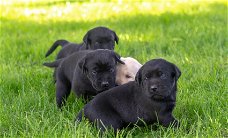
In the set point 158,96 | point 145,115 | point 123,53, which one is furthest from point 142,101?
point 123,53

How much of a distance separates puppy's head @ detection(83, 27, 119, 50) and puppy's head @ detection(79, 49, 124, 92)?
1327mm

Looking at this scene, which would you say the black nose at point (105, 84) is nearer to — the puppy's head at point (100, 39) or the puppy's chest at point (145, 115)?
the puppy's chest at point (145, 115)

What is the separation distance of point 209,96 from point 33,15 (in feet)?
27.1

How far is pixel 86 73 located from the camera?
617 cm

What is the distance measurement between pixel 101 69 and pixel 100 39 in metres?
1.48

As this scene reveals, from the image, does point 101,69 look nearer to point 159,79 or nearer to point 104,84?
point 104,84

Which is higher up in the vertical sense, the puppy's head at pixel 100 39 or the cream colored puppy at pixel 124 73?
the puppy's head at pixel 100 39

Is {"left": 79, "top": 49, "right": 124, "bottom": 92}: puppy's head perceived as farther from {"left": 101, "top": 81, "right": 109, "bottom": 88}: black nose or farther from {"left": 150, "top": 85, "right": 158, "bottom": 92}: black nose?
{"left": 150, "top": 85, "right": 158, "bottom": 92}: black nose

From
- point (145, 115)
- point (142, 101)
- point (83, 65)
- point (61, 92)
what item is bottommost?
point (61, 92)

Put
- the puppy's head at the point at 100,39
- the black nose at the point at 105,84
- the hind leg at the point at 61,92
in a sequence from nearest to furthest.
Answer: the black nose at the point at 105,84, the hind leg at the point at 61,92, the puppy's head at the point at 100,39

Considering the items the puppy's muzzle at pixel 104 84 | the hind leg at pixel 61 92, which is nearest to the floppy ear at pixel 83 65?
the puppy's muzzle at pixel 104 84

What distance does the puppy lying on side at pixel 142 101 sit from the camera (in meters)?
5.21

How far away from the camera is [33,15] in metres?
13.5

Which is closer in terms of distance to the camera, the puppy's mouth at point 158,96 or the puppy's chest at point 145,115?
the puppy's mouth at point 158,96
